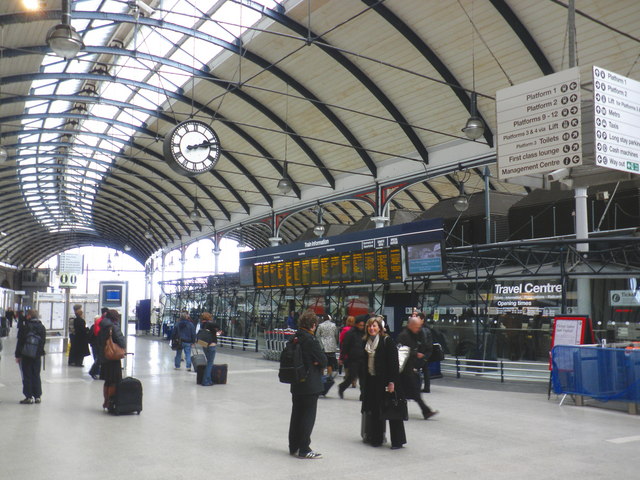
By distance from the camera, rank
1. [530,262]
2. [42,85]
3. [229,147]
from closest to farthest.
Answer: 1. [530,262]
2. [42,85]
3. [229,147]

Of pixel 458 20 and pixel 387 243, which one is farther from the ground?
pixel 458 20

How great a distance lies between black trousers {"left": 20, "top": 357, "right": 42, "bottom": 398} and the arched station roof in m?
8.22

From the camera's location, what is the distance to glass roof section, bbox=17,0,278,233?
64.6ft

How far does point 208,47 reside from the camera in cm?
Result: 2212

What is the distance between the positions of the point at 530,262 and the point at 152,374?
10.5m

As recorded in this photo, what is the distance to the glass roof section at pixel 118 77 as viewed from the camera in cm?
1970

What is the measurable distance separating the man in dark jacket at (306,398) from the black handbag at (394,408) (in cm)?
84

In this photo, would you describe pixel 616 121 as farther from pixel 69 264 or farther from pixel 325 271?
pixel 69 264

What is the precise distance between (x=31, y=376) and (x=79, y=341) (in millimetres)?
7040

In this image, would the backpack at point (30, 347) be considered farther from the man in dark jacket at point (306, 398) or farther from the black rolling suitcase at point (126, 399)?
the man in dark jacket at point (306, 398)

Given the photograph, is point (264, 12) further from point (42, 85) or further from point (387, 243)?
point (42, 85)

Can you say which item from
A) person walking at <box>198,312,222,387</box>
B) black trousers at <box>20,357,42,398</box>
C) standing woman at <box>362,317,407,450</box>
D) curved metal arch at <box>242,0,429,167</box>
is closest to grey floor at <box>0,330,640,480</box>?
standing woman at <box>362,317,407,450</box>

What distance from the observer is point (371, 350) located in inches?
299

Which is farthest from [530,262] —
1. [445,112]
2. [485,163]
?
[445,112]
